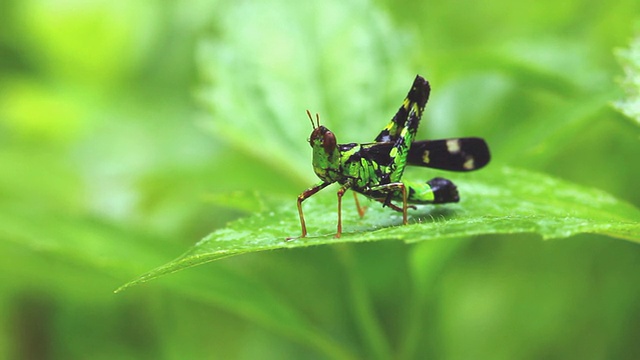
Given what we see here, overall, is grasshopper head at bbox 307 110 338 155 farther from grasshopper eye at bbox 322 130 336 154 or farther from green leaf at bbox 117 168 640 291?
green leaf at bbox 117 168 640 291

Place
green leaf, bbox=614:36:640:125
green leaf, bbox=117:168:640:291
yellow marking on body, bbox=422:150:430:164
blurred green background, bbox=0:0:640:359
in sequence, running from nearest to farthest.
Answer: green leaf, bbox=117:168:640:291 < green leaf, bbox=614:36:640:125 < yellow marking on body, bbox=422:150:430:164 < blurred green background, bbox=0:0:640:359

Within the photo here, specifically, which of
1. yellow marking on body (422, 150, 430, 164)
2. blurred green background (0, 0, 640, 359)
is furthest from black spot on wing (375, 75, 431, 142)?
blurred green background (0, 0, 640, 359)

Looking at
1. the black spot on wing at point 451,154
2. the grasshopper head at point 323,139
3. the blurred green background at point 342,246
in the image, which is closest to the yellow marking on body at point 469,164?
the black spot on wing at point 451,154

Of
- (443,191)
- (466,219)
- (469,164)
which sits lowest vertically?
(466,219)

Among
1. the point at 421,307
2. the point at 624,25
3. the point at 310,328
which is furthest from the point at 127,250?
the point at 624,25

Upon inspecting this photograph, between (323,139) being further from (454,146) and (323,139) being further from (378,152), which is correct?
(454,146)

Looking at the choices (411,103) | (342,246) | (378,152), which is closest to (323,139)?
(378,152)

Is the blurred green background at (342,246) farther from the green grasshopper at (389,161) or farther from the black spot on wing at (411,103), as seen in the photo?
the black spot on wing at (411,103)
